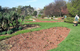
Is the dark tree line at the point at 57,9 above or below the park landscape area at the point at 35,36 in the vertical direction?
above

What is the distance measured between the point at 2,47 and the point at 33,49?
247cm

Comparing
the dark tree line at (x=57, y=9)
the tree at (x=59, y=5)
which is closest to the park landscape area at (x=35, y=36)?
the dark tree line at (x=57, y=9)

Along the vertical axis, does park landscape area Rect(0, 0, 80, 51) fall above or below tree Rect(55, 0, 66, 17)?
below

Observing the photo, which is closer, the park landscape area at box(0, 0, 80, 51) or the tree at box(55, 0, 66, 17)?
the park landscape area at box(0, 0, 80, 51)

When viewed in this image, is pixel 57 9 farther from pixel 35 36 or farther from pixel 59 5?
pixel 35 36

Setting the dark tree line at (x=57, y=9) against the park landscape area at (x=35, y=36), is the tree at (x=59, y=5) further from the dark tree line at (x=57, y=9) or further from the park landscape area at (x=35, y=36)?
the park landscape area at (x=35, y=36)

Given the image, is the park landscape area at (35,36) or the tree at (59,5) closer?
the park landscape area at (35,36)

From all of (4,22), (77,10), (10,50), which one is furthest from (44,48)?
(77,10)

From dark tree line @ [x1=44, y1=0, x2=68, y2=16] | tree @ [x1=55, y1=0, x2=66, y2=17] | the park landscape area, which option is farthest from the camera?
tree @ [x1=55, y1=0, x2=66, y2=17]

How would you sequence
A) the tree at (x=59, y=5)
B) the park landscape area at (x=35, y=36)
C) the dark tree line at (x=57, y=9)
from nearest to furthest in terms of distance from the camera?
the park landscape area at (x=35, y=36), the dark tree line at (x=57, y=9), the tree at (x=59, y=5)

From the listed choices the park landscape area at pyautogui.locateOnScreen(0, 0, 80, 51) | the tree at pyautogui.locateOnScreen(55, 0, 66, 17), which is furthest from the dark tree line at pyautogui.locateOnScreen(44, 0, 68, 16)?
the park landscape area at pyautogui.locateOnScreen(0, 0, 80, 51)

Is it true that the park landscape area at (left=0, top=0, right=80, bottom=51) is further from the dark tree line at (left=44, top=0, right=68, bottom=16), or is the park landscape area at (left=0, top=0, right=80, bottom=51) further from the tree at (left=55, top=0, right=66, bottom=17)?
the tree at (left=55, top=0, right=66, bottom=17)

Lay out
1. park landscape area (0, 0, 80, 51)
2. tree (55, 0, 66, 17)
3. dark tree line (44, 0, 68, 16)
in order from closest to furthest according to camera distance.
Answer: park landscape area (0, 0, 80, 51)
dark tree line (44, 0, 68, 16)
tree (55, 0, 66, 17)

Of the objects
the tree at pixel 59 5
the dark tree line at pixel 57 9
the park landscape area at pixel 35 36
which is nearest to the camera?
the park landscape area at pixel 35 36
